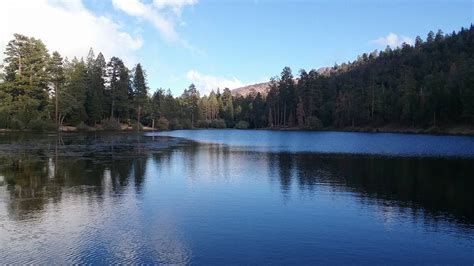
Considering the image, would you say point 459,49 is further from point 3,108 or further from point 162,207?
point 162,207

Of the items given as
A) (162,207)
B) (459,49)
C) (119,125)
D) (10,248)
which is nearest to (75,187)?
(162,207)

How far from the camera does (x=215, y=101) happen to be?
199625mm

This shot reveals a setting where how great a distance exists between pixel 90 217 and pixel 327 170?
20760 millimetres

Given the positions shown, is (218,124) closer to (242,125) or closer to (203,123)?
(203,123)

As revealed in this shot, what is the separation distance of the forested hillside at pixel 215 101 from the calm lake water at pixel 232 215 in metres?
64.3

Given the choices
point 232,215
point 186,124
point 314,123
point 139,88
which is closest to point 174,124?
point 186,124

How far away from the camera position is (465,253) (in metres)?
12.8

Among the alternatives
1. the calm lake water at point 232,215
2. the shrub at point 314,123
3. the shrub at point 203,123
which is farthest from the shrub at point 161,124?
the calm lake water at point 232,215

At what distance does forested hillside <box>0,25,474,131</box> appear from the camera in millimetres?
88375

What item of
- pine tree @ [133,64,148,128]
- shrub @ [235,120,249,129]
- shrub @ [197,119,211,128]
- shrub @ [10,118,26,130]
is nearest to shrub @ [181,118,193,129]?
shrub @ [197,119,211,128]

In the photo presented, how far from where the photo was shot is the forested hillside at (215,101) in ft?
290

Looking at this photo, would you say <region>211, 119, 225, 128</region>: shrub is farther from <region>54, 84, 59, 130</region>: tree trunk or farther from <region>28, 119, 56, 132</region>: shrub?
<region>28, 119, 56, 132</region>: shrub

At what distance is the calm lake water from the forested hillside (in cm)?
6426

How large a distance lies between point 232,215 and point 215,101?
7225 inches
